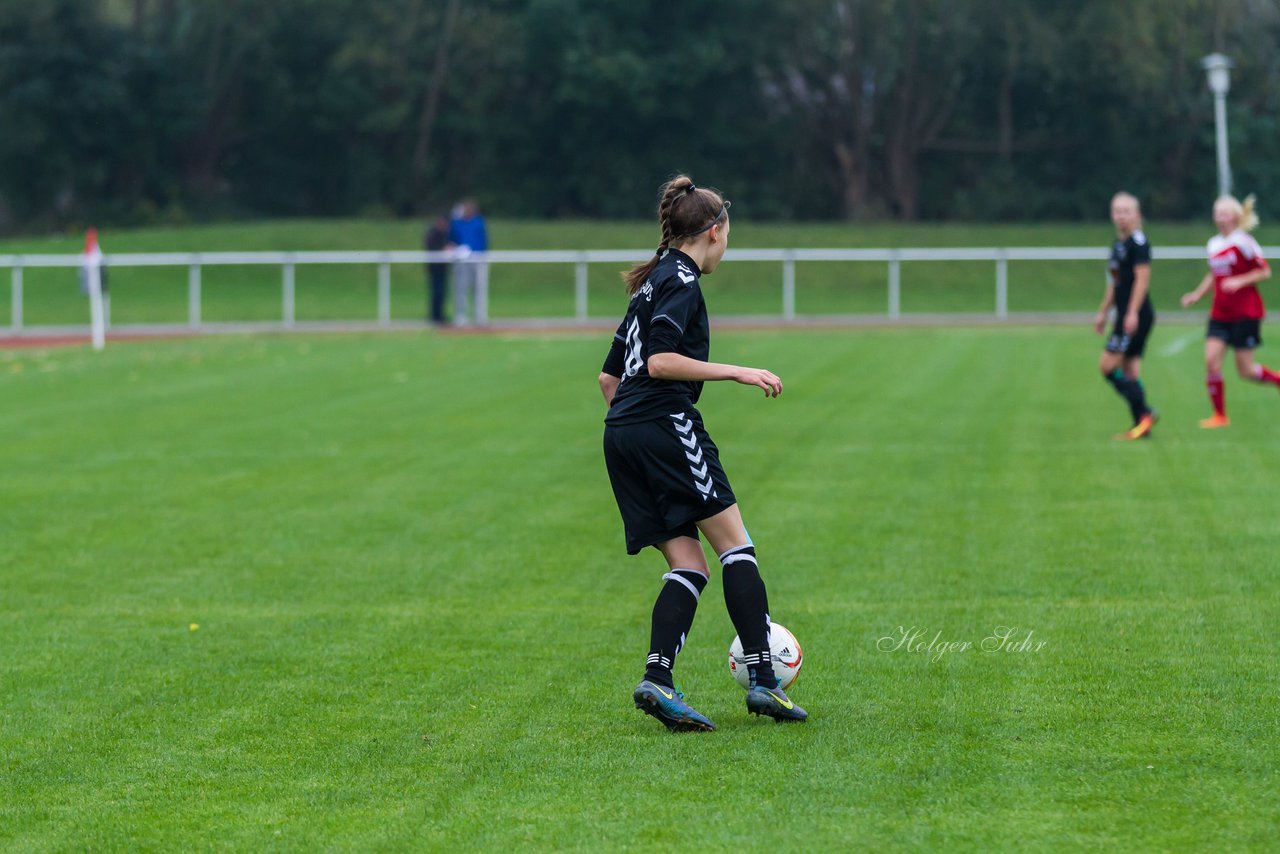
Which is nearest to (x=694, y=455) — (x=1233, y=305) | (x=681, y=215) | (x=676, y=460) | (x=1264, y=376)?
(x=676, y=460)

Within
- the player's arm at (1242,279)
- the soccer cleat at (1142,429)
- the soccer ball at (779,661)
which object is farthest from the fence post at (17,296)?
the soccer ball at (779,661)

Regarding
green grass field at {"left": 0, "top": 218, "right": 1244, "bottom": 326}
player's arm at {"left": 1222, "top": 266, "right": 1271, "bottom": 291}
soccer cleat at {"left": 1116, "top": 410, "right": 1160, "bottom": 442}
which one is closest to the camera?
soccer cleat at {"left": 1116, "top": 410, "right": 1160, "bottom": 442}

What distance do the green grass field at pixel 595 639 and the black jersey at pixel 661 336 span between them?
1043 mm

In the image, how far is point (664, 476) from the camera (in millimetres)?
5586


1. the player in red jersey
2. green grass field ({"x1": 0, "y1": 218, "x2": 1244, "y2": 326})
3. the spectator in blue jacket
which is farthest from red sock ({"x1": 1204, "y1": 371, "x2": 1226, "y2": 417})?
green grass field ({"x1": 0, "y1": 218, "x2": 1244, "y2": 326})

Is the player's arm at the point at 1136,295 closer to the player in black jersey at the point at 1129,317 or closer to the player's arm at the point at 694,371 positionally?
the player in black jersey at the point at 1129,317

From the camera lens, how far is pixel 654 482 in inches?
221

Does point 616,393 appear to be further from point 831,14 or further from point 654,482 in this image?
point 831,14

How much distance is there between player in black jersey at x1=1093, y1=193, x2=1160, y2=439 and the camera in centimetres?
1332

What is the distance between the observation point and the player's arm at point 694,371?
5.30 m

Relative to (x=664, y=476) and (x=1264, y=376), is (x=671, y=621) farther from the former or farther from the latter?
(x=1264, y=376)

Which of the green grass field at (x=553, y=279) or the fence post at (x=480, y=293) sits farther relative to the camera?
the green grass field at (x=553, y=279)

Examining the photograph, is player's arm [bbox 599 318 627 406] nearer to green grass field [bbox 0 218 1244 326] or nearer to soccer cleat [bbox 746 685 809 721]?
soccer cleat [bbox 746 685 809 721]

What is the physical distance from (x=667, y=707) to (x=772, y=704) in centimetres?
35
